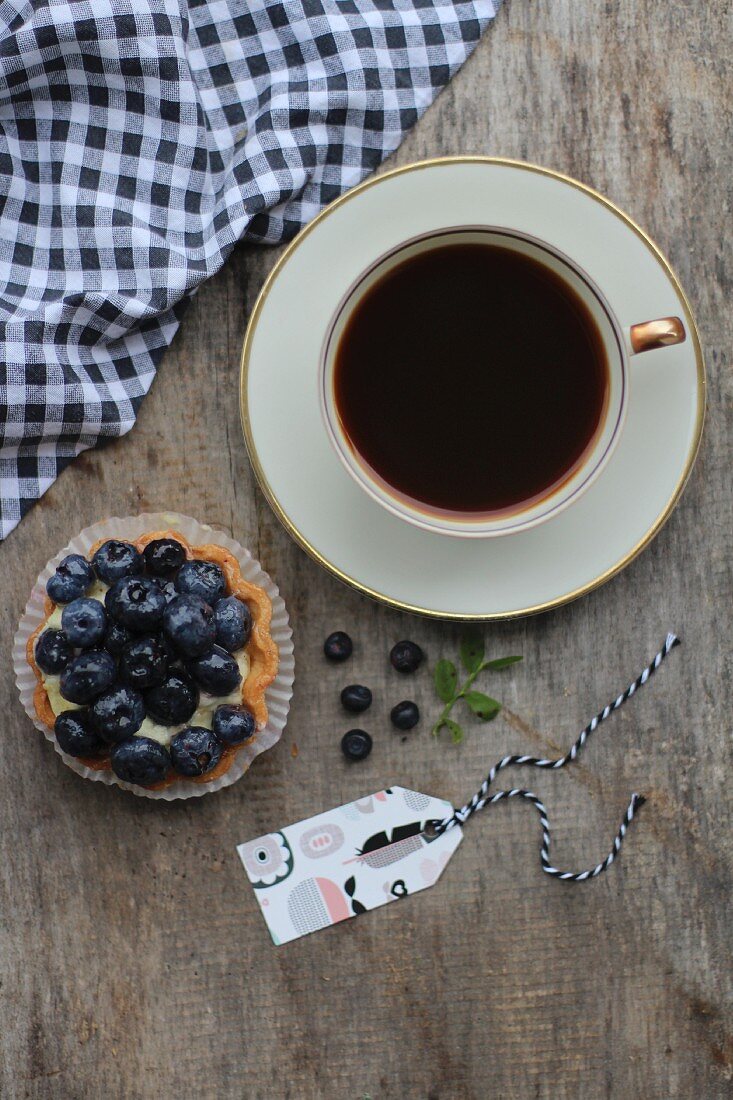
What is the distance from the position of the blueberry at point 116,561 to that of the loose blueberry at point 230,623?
13 centimetres

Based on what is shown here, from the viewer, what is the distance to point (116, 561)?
122 centimetres

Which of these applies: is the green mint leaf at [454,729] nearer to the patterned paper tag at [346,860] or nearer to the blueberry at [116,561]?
the patterned paper tag at [346,860]

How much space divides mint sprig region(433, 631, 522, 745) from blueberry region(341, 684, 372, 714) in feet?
0.37

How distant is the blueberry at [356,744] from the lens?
1365 mm

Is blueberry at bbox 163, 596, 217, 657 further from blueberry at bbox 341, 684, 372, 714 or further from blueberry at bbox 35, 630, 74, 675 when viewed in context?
blueberry at bbox 341, 684, 372, 714

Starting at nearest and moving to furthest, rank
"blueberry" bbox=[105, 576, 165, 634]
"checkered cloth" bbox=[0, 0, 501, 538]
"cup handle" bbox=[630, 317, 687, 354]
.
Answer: "cup handle" bbox=[630, 317, 687, 354], "blueberry" bbox=[105, 576, 165, 634], "checkered cloth" bbox=[0, 0, 501, 538]

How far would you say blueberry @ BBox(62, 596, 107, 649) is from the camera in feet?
3.90

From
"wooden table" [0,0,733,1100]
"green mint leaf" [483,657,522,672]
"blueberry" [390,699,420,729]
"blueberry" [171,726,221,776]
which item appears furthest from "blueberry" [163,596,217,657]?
"green mint leaf" [483,657,522,672]

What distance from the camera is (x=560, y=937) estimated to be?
4.60 ft

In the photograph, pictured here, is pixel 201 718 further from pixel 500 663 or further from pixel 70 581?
pixel 500 663

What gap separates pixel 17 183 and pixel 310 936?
1.25 meters

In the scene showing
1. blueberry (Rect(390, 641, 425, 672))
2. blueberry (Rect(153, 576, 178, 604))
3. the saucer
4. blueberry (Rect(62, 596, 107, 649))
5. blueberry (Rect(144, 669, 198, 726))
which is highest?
the saucer

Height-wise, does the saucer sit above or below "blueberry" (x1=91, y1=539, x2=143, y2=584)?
above

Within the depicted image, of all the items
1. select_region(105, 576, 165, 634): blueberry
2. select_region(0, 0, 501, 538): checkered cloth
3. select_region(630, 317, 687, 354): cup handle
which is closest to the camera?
select_region(630, 317, 687, 354): cup handle
